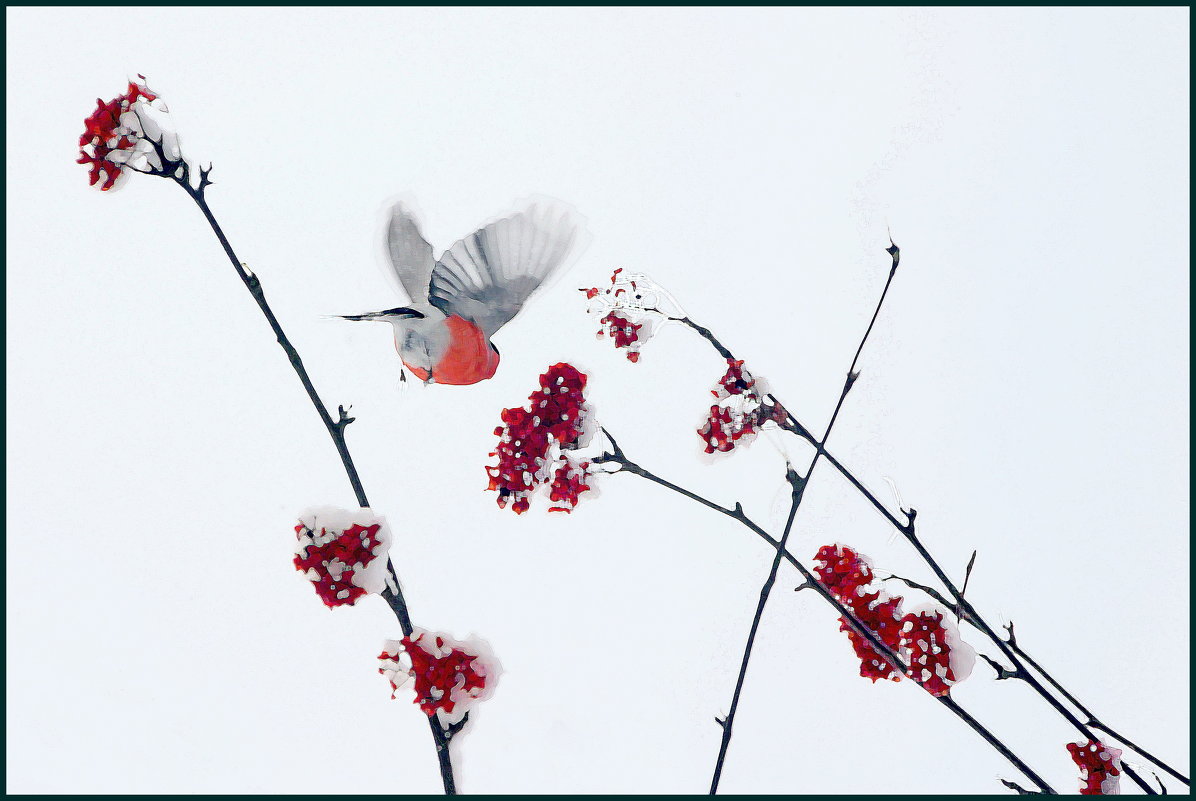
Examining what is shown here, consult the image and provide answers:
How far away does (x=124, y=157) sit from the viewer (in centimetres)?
45

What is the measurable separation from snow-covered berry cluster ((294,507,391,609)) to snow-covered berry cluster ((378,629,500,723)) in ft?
0.13

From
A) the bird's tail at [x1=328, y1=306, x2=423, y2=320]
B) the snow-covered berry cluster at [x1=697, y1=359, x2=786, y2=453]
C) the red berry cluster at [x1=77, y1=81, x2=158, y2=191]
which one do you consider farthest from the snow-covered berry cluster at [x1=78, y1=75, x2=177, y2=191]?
the snow-covered berry cluster at [x1=697, y1=359, x2=786, y2=453]

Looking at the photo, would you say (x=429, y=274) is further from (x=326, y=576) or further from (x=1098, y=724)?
(x=1098, y=724)

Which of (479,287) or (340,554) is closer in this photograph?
(340,554)

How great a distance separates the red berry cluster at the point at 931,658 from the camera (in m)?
0.48

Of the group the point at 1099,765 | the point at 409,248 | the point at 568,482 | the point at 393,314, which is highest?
the point at 409,248

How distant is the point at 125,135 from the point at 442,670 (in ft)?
1.18

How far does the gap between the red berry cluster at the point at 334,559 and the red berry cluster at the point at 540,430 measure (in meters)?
0.09

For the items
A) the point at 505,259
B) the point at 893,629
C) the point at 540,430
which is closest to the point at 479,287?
the point at 505,259

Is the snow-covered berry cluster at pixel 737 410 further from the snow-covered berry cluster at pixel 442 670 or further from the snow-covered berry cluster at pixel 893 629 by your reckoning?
the snow-covered berry cluster at pixel 442 670

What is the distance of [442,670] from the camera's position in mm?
444

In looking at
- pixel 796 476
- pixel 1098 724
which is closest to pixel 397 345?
pixel 796 476

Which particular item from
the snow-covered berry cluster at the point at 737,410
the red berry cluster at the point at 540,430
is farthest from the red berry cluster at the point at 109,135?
the snow-covered berry cluster at the point at 737,410

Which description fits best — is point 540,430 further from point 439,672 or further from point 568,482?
point 439,672
